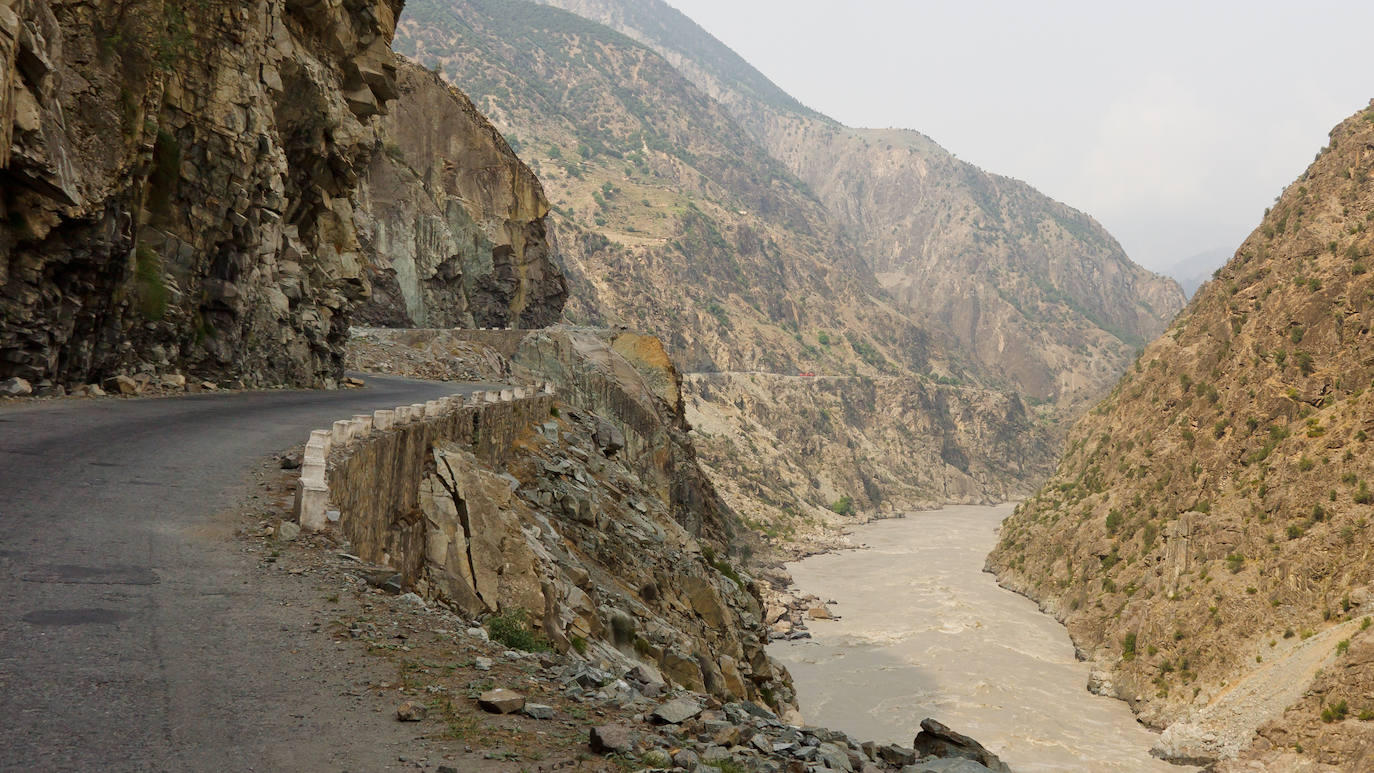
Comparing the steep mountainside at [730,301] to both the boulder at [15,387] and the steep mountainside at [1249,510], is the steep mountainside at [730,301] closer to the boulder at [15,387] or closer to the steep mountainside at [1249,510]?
the steep mountainside at [1249,510]

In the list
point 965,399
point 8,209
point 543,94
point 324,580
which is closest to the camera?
point 324,580

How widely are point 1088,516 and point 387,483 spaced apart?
64204 millimetres

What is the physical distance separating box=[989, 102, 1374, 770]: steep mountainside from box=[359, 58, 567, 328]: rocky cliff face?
41447mm

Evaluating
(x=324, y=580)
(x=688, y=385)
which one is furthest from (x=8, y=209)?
(x=688, y=385)

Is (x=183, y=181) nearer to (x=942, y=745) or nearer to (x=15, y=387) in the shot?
(x=15, y=387)

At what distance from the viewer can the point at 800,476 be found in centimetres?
11762

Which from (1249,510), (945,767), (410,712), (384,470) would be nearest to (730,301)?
(1249,510)

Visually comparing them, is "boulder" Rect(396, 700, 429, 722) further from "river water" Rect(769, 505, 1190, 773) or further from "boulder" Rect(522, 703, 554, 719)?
"river water" Rect(769, 505, 1190, 773)

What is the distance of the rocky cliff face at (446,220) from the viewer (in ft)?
176

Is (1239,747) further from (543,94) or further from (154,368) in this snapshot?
(543,94)

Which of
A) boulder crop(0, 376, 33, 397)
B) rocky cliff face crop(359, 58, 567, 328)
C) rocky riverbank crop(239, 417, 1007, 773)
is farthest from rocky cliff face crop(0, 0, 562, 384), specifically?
rocky cliff face crop(359, 58, 567, 328)

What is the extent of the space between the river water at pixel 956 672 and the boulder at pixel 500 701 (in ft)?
117

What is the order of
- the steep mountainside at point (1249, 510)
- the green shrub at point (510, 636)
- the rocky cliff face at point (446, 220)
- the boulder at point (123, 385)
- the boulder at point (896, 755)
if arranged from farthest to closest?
1. the rocky cliff face at point (446, 220)
2. the steep mountainside at point (1249, 510)
3. the boulder at point (123, 385)
4. the green shrub at point (510, 636)
5. the boulder at point (896, 755)

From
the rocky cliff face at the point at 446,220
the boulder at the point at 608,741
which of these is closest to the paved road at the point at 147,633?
the boulder at the point at 608,741
